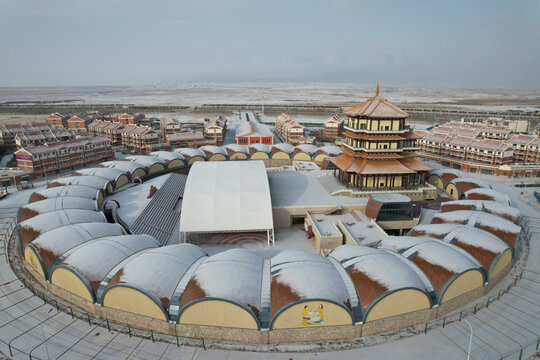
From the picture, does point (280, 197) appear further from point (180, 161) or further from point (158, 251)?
point (180, 161)

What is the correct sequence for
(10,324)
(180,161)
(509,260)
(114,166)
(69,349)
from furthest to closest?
1. (180,161)
2. (114,166)
3. (509,260)
4. (10,324)
5. (69,349)

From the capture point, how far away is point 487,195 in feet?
128

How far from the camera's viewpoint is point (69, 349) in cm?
1911

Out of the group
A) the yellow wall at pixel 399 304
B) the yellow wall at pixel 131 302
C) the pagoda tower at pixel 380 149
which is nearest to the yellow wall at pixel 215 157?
the pagoda tower at pixel 380 149

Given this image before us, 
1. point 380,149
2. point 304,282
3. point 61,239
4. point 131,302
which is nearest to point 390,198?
point 380,149

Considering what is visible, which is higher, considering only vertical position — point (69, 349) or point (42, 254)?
point (42, 254)

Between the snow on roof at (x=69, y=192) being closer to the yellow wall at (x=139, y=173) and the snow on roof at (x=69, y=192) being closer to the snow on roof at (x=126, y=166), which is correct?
the snow on roof at (x=126, y=166)

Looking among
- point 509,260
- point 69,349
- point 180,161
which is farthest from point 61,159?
point 509,260

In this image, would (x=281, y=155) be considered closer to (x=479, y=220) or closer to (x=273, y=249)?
(x=273, y=249)

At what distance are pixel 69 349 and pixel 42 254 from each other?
29.7 feet

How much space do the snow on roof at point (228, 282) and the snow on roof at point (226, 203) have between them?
11256 mm

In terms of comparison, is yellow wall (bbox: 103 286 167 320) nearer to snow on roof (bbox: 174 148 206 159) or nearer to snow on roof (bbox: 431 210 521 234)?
snow on roof (bbox: 431 210 521 234)

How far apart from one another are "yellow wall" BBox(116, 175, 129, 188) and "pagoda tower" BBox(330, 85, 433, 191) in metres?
31.6

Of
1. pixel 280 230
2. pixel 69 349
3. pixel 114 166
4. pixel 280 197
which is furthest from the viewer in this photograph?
pixel 114 166
